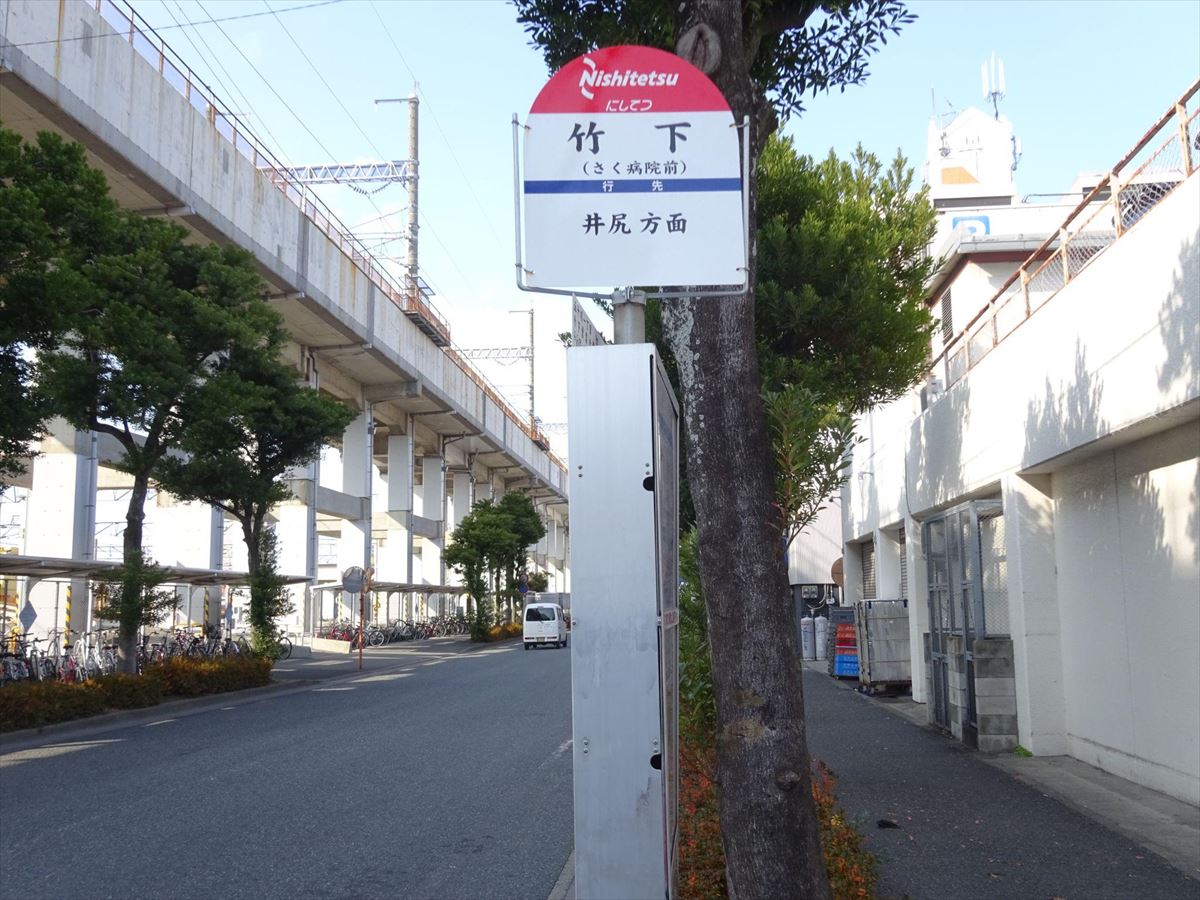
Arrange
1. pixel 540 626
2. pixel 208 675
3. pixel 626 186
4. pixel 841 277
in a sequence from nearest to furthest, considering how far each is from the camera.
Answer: pixel 626 186 < pixel 841 277 < pixel 208 675 < pixel 540 626

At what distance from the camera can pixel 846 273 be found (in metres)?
14.7

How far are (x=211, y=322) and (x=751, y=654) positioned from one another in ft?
60.0

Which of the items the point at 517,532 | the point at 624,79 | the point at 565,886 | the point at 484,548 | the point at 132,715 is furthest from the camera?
the point at 517,532

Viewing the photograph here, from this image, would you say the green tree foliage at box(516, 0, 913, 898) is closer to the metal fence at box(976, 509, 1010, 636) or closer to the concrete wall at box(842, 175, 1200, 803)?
the concrete wall at box(842, 175, 1200, 803)

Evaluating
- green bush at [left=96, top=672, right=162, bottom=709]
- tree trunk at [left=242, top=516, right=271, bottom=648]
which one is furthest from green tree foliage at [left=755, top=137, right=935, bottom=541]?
tree trunk at [left=242, top=516, right=271, bottom=648]

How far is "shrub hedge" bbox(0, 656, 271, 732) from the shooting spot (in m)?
15.1

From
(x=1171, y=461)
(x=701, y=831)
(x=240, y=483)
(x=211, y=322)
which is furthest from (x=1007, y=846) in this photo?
(x=240, y=483)

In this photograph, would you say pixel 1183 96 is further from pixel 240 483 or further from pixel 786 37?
pixel 240 483

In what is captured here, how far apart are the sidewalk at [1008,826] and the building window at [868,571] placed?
48.9 feet

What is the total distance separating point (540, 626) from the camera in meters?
46.1

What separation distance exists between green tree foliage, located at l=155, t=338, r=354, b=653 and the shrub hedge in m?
2.68

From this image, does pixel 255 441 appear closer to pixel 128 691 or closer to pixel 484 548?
pixel 128 691

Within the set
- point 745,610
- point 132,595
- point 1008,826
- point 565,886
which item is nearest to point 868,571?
point 132,595

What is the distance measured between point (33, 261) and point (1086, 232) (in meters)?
12.0
